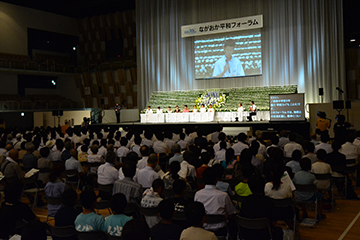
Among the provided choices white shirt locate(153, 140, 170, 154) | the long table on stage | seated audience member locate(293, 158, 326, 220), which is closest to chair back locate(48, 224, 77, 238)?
seated audience member locate(293, 158, 326, 220)

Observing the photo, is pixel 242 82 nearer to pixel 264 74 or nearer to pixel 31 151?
pixel 264 74

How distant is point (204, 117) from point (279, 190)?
12.8 m

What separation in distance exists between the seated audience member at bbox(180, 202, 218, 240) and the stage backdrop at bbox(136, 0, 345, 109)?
51.7ft

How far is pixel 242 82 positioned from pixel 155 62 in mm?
5838

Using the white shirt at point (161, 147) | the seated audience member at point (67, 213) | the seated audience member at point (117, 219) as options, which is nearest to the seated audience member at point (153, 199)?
the seated audience member at point (117, 219)

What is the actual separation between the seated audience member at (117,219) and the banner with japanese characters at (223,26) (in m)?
16.7

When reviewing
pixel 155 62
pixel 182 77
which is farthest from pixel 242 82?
pixel 155 62

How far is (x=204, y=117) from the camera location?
16.7 meters

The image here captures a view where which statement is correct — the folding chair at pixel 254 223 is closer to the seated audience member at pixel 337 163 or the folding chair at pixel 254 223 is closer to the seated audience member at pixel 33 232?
the seated audience member at pixel 33 232

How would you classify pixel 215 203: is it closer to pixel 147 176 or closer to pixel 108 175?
pixel 147 176

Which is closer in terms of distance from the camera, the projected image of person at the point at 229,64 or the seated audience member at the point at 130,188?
the seated audience member at the point at 130,188

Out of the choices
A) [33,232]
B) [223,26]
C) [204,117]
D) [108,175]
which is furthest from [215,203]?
[223,26]

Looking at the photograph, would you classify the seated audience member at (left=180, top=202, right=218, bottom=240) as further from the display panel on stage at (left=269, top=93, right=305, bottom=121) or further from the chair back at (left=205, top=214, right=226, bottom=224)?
the display panel on stage at (left=269, top=93, right=305, bottom=121)

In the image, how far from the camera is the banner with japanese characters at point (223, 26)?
1834 centimetres
